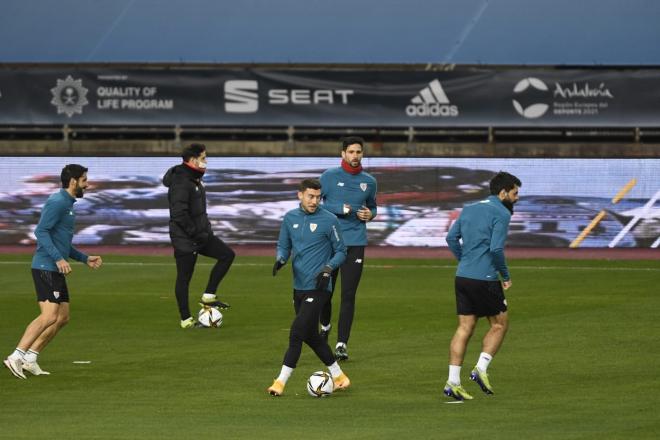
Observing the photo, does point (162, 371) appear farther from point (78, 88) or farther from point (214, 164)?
point (78, 88)

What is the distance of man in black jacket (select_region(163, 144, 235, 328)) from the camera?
17109 mm

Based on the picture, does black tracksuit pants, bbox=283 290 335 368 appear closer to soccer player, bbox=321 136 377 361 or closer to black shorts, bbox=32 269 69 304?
soccer player, bbox=321 136 377 361

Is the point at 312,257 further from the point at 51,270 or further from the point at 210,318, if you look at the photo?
the point at 210,318

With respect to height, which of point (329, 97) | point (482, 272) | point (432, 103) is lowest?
point (482, 272)

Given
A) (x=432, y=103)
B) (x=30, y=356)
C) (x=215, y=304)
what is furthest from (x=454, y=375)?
(x=432, y=103)

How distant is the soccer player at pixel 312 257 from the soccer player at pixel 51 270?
7.59 feet

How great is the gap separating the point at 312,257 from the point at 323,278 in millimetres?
285

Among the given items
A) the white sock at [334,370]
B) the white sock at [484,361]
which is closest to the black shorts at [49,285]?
the white sock at [334,370]

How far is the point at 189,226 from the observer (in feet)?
56.7

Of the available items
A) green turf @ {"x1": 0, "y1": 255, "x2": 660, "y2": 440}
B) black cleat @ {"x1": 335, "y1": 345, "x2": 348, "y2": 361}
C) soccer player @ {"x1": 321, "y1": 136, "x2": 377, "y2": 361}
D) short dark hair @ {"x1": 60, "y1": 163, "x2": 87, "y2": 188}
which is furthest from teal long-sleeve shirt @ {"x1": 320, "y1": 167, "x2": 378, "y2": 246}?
short dark hair @ {"x1": 60, "y1": 163, "x2": 87, "y2": 188}

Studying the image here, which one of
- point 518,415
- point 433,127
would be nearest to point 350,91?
point 433,127

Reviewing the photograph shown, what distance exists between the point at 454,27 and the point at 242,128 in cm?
623

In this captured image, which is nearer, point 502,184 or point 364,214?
point 502,184

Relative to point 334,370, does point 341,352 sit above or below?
below
